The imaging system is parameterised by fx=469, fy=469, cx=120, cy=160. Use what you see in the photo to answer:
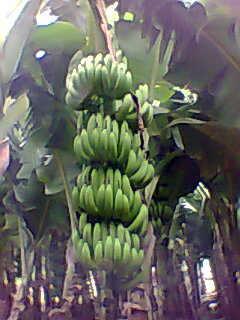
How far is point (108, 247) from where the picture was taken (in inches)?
31.9

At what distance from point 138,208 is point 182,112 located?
0.59 m

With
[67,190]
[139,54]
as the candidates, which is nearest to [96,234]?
[67,190]

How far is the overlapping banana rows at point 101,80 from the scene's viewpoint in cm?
91

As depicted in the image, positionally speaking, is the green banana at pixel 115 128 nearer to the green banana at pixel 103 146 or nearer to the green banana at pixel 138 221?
the green banana at pixel 103 146

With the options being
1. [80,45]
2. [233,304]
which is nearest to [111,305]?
[233,304]

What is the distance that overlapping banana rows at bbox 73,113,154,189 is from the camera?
0.88 m

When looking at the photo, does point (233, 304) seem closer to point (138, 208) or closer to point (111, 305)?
point (111, 305)

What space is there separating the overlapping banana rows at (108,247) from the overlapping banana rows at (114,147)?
0.11 m

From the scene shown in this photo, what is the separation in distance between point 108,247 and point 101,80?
1.06ft

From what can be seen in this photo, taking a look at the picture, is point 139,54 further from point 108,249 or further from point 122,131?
point 108,249

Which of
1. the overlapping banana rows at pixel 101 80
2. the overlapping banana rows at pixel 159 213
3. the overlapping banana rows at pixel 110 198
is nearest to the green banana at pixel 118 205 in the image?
the overlapping banana rows at pixel 110 198

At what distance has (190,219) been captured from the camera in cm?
178

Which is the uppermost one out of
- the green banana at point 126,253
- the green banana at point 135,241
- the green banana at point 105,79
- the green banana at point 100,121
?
the green banana at point 105,79

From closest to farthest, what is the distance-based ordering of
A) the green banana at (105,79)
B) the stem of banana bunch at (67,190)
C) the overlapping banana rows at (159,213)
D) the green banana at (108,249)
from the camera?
the green banana at (108,249), the green banana at (105,79), the stem of banana bunch at (67,190), the overlapping banana rows at (159,213)
